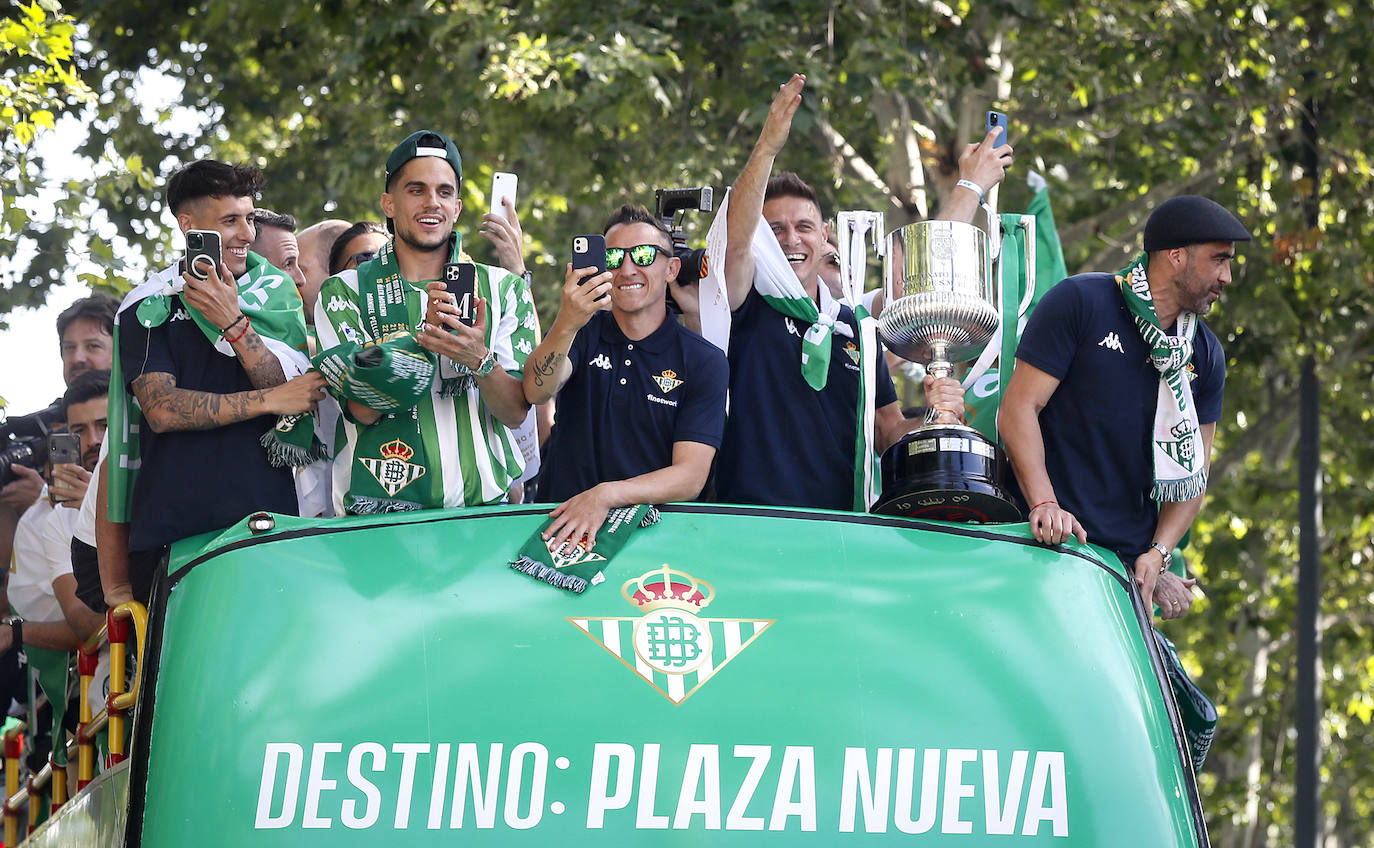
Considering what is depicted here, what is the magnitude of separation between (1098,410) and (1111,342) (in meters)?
0.20

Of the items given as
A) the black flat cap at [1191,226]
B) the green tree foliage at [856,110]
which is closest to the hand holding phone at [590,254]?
the black flat cap at [1191,226]

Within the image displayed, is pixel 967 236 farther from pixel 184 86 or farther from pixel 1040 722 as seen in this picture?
pixel 184 86

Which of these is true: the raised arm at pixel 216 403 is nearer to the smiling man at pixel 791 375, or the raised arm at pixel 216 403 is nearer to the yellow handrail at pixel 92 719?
the yellow handrail at pixel 92 719

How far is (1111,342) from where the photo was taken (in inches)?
192

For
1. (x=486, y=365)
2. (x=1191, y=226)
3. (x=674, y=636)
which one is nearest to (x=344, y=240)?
(x=486, y=365)

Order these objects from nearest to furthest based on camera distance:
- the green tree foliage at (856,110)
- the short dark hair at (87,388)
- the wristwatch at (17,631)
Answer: the wristwatch at (17,631) < the short dark hair at (87,388) < the green tree foliage at (856,110)

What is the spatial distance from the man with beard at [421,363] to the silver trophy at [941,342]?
3.46 ft

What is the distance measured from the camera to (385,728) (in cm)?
335

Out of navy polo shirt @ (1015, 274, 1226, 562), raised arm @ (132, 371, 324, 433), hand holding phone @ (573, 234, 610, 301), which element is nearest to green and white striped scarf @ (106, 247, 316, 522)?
Answer: raised arm @ (132, 371, 324, 433)

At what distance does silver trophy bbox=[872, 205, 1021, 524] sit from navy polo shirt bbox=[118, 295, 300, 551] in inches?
68.4

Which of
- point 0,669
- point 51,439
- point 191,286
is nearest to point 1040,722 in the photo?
point 191,286

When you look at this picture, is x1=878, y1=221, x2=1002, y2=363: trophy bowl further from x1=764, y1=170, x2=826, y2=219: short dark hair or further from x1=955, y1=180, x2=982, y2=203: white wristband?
x1=764, y1=170, x2=826, y2=219: short dark hair

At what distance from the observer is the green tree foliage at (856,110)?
11.1 meters

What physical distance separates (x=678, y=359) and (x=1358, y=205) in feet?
30.9
